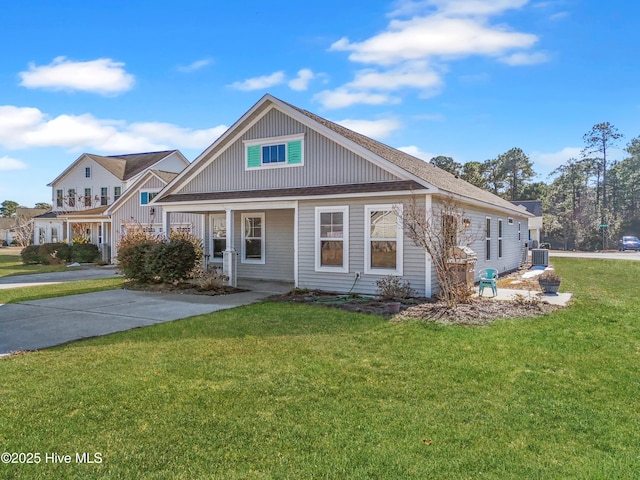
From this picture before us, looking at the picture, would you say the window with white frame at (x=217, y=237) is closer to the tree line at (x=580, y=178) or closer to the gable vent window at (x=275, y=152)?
the gable vent window at (x=275, y=152)

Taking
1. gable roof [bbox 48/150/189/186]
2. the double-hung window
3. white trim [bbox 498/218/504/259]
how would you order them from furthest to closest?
gable roof [bbox 48/150/189/186], the double-hung window, white trim [bbox 498/218/504/259]

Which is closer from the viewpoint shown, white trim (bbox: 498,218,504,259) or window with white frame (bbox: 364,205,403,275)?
window with white frame (bbox: 364,205,403,275)

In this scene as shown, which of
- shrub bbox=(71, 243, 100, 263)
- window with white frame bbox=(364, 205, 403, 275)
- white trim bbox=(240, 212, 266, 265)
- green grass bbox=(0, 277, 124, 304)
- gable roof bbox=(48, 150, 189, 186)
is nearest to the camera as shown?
window with white frame bbox=(364, 205, 403, 275)

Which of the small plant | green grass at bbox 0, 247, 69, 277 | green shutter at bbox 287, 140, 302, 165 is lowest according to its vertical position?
green grass at bbox 0, 247, 69, 277

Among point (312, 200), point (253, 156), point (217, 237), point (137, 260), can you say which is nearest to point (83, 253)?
point (217, 237)

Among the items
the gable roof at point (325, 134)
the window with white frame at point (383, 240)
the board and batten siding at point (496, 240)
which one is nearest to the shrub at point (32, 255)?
the gable roof at point (325, 134)

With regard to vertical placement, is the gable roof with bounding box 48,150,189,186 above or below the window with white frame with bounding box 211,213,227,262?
above

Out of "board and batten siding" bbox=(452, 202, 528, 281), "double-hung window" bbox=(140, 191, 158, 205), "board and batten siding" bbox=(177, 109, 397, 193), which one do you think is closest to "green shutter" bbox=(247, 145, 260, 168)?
"board and batten siding" bbox=(177, 109, 397, 193)

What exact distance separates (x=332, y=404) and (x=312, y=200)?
8264 mm

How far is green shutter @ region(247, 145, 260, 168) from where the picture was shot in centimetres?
1356

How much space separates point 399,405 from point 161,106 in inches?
630

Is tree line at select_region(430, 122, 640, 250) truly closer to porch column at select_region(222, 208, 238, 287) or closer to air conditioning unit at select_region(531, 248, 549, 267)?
air conditioning unit at select_region(531, 248, 549, 267)

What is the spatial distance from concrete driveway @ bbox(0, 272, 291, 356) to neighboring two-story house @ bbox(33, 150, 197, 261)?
1653 centimetres

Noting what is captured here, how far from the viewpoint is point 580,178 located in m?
60.4
